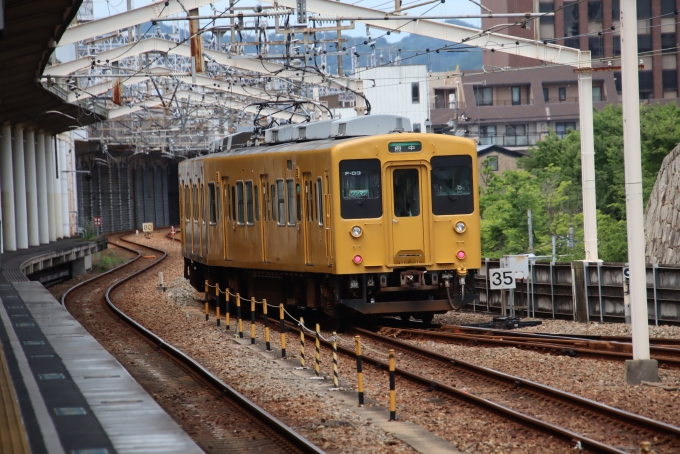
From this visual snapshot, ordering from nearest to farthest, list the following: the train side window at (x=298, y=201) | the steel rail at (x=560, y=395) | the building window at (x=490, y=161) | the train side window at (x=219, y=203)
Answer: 1. the steel rail at (x=560, y=395)
2. the train side window at (x=298, y=201)
3. the train side window at (x=219, y=203)
4. the building window at (x=490, y=161)

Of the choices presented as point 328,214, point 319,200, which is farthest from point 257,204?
point 328,214

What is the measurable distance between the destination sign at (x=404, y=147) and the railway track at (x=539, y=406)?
3657 millimetres

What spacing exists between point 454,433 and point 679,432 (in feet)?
6.31

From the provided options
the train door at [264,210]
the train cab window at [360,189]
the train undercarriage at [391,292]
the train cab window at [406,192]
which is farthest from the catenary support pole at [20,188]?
the train cab window at [406,192]

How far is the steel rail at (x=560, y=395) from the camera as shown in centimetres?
859

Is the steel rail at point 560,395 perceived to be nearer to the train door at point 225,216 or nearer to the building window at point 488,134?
the train door at point 225,216

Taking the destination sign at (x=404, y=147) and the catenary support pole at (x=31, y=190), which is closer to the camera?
the destination sign at (x=404, y=147)

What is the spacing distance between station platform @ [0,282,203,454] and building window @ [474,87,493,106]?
214 ft

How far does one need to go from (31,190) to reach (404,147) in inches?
1054

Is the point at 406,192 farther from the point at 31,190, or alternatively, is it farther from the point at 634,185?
the point at 31,190

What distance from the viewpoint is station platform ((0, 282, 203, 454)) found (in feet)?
23.4

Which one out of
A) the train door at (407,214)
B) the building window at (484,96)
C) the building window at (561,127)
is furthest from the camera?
the building window at (484,96)

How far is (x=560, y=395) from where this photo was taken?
10094 mm

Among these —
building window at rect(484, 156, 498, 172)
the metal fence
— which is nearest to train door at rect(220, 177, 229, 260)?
the metal fence
